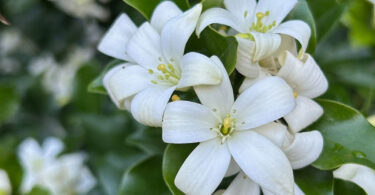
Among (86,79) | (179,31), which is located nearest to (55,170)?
(86,79)

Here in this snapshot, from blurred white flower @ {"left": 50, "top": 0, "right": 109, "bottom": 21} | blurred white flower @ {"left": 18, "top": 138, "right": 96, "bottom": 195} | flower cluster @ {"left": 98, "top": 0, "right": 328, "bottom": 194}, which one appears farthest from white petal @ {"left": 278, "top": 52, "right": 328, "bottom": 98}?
blurred white flower @ {"left": 50, "top": 0, "right": 109, "bottom": 21}

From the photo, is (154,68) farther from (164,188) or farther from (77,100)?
(77,100)

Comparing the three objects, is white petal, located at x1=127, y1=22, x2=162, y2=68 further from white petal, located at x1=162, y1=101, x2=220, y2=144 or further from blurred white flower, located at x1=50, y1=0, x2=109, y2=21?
blurred white flower, located at x1=50, y1=0, x2=109, y2=21

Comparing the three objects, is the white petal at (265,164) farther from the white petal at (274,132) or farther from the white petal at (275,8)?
the white petal at (275,8)

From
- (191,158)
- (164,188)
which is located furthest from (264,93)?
(164,188)

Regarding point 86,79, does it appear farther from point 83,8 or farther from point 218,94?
point 218,94

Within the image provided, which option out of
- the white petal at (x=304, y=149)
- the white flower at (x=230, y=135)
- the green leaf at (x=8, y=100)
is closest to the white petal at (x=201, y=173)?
the white flower at (x=230, y=135)
